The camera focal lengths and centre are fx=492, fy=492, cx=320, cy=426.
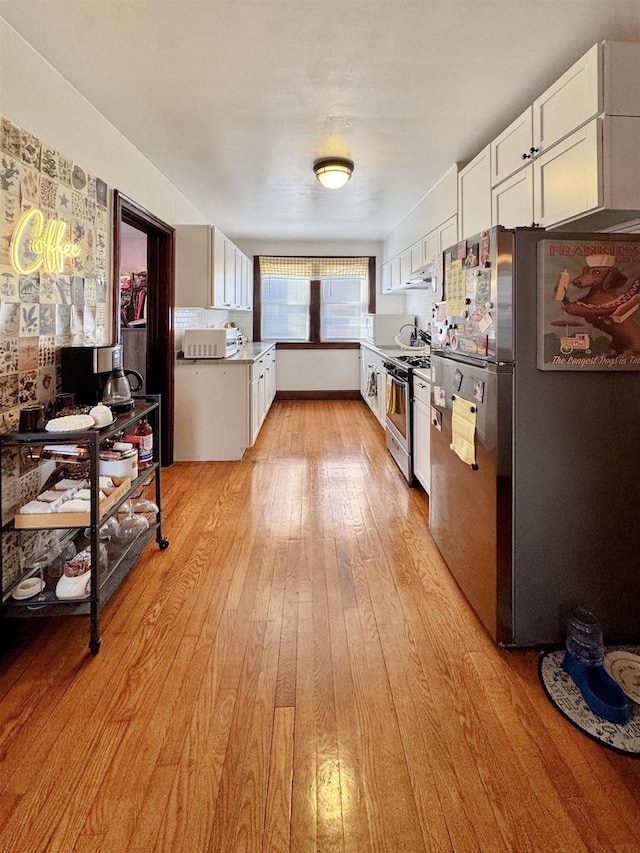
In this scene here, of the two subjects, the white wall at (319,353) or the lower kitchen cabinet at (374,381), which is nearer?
the lower kitchen cabinet at (374,381)

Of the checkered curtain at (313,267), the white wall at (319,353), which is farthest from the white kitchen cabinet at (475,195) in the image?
the checkered curtain at (313,267)

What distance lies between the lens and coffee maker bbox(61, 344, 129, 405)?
2.24 m

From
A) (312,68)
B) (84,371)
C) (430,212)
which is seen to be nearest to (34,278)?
(84,371)

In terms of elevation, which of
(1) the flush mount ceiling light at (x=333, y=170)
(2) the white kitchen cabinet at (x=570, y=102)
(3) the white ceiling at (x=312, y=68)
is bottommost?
(2) the white kitchen cabinet at (x=570, y=102)

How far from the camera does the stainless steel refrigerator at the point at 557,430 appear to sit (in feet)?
5.33

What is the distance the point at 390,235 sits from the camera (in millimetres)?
6523

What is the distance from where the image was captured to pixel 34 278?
2053 millimetres

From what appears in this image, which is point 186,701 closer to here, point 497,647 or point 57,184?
point 497,647

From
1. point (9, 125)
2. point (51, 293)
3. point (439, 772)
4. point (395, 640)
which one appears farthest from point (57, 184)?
point (439, 772)

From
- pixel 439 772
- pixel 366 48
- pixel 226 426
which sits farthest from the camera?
pixel 226 426

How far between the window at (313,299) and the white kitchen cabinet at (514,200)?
15.1 feet

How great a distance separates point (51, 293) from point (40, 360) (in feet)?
1.04

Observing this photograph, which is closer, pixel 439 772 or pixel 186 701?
pixel 439 772

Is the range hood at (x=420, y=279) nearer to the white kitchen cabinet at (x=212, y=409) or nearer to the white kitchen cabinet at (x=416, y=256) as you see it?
the white kitchen cabinet at (x=416, y=256)
